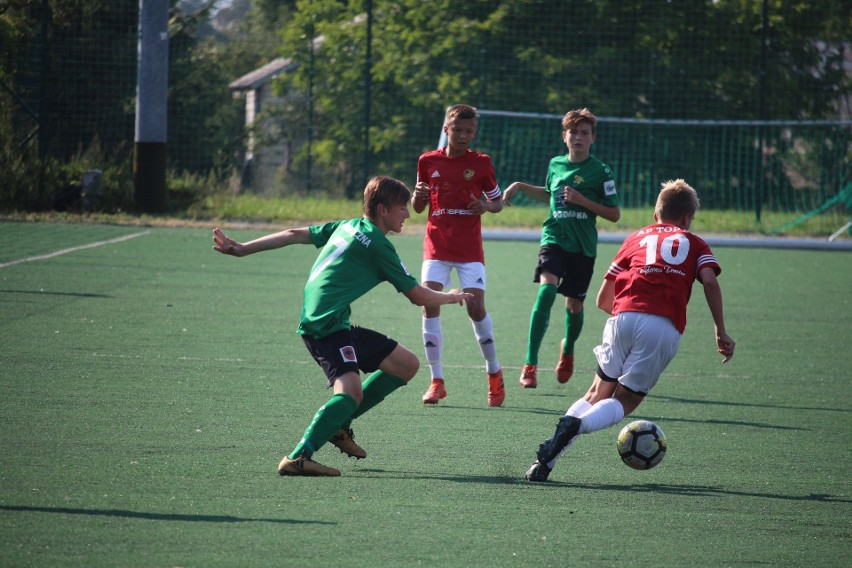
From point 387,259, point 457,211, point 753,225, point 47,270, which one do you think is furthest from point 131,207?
point 387,259

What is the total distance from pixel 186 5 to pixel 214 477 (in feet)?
68.1

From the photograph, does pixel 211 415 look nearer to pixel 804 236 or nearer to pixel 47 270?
pixel 47 270

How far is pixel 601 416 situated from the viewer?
5.25 m

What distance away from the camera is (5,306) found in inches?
381

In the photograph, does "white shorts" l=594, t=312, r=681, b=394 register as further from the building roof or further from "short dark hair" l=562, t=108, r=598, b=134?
the building roof

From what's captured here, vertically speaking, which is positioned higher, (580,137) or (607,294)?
(580,137)

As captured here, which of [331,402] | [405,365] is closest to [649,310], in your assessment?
[405,365]

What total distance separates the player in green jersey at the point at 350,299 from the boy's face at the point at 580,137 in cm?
250

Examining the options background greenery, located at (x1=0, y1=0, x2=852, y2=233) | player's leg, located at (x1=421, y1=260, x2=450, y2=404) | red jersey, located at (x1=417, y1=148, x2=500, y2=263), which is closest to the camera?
player's leg, located at (x1=421, y1=260, x2=450, y2=404)

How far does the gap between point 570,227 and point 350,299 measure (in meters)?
3.03

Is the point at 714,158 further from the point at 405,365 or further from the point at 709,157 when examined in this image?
the point at 405,365

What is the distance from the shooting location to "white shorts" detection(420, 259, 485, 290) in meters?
7.48

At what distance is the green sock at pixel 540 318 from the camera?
7.69m

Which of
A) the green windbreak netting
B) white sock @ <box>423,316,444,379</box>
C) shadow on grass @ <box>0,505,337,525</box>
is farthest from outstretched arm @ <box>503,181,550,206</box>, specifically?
the green windbreak netting
